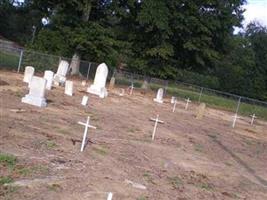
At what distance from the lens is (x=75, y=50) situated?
137 feet

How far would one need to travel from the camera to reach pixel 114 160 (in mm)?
11008

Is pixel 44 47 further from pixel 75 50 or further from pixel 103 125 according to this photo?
pixel 103 125

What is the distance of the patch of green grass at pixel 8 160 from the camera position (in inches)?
347

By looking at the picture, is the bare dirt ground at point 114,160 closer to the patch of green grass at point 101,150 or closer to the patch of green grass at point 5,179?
the patch of green grass at point 101,150

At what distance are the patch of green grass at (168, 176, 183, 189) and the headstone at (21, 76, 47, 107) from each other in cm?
740

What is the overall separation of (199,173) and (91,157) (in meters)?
2.39

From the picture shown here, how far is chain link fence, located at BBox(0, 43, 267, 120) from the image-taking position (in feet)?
121

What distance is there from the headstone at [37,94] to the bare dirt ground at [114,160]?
0.34 metres

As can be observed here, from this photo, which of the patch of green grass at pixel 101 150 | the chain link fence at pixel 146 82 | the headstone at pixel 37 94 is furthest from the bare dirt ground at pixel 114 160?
the chain link fence at pixel 146 82

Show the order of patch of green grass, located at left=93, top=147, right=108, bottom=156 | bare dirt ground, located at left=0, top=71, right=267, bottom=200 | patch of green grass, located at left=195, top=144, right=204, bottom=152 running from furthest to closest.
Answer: patch of green grass, located at left=195, top=144, right=204, bottom=152 < patch of green grass, located at left=93, top=147, right=108, bottom=156 < bare dirt ground, located at left=0, top=71, right=267, bottom=200

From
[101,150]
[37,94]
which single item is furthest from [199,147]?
[37,94]

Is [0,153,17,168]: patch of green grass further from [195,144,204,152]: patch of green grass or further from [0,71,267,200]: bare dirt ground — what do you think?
[195,144,204,152]: patch of green grass

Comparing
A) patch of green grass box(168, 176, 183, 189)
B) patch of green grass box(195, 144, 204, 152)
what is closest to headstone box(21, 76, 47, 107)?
patch of green grass box(195, 144, 204, 152)

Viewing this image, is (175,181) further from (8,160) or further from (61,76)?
(61,76)
